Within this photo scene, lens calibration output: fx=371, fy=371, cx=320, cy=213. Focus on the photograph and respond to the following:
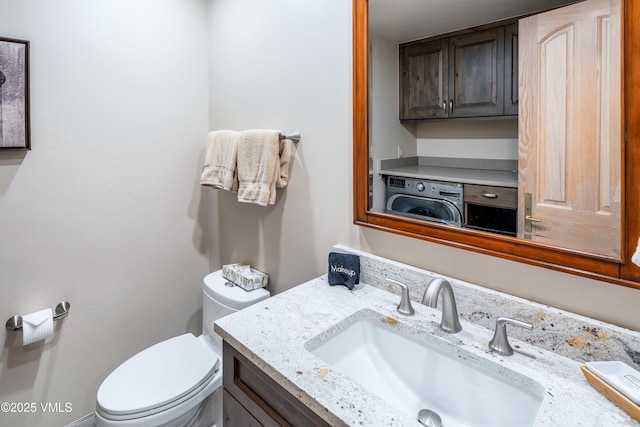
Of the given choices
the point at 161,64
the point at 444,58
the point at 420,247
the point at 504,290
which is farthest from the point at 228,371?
the point at 161,64

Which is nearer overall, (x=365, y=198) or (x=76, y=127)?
(x=365, y=198)

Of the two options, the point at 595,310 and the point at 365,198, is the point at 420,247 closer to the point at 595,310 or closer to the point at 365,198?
the point at 365,198

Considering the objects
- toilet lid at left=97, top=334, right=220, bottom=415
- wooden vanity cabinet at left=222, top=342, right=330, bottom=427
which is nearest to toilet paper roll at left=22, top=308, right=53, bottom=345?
toilet lid at left=97, top=334, right=220, bottom=415

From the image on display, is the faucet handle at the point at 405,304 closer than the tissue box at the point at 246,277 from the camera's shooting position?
Yes

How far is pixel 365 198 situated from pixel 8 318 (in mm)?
1536

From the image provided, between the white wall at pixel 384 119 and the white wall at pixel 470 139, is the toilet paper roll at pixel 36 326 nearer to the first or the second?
the white wall at pixel 384 119

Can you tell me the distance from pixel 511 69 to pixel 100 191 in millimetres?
1694

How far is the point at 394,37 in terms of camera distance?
119 cm

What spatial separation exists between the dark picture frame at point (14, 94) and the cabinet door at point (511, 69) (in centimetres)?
171

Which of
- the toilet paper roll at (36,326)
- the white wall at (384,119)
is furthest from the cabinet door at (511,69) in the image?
the toilet paper roll at (36,326)

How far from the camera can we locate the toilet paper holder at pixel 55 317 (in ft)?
4.95

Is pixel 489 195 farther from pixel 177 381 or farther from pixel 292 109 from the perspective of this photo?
pixel 177 381

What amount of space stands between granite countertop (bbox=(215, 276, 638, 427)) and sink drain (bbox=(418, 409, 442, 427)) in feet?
0.08

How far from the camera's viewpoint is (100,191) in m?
1.70
